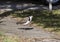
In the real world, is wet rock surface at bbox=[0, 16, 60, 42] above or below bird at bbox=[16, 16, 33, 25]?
below

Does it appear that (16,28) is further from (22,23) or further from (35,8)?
(35,8)

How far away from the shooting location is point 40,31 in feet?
39.5

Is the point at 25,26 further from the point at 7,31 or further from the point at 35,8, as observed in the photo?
the point at 35,8

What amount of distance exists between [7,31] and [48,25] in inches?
83.5

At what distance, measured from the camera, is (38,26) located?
13.1 metres

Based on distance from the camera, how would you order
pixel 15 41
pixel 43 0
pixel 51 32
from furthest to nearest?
pixel 43 0
pixel 51 32
pixel 15 41

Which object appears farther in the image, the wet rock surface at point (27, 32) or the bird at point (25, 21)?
the bird at point (25, 21)

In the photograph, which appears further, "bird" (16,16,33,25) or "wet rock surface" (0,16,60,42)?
"bird" (16,16,33,25)

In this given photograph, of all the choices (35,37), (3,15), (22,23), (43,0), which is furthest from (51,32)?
(43,0)

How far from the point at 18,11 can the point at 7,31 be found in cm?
588

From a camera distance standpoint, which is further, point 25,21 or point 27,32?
point 25,21

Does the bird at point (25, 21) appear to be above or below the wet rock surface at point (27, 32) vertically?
above

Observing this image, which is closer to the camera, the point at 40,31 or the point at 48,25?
the point at 40,31

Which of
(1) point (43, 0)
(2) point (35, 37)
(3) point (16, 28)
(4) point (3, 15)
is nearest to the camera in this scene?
(2) point (35, 37)
